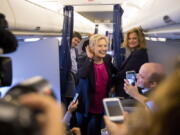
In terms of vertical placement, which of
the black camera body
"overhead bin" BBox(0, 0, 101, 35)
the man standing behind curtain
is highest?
"overhead bin" BBox(0, 0, 101, 35)

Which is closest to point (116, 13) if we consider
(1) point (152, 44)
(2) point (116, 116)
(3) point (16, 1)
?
(1) point (152, 44)

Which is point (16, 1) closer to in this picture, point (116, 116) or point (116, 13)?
point (116, 116)

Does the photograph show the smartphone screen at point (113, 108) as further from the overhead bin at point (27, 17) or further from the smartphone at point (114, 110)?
the overhead bin at point (27, 17)

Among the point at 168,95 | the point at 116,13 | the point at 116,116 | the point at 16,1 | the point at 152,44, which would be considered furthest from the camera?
the point at 116,13

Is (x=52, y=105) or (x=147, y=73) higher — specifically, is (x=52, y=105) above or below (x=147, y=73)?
above

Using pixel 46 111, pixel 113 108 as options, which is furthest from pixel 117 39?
pixel 46 111

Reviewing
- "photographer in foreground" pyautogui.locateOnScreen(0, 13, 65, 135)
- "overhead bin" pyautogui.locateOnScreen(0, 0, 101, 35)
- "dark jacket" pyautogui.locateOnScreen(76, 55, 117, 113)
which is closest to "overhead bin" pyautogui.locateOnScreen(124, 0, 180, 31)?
"dark jacket" pyautogui.locateOnScreen(76, 55, 117, 113)

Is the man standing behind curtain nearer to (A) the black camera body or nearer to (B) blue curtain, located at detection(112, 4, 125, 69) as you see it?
(B) blue curtain, located at detection(112, 4, 125, 69)

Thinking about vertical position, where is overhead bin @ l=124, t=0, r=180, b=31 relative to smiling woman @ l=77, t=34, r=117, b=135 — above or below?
above

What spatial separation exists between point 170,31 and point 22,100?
2706 mm

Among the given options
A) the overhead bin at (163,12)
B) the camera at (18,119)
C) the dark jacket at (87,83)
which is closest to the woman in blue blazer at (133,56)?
the dark jacket at (87,83)

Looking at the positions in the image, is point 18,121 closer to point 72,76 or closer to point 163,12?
point 163,12

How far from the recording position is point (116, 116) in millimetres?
1308

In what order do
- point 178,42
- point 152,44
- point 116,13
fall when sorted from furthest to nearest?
point 116,13, point 152,44, point 178,42
